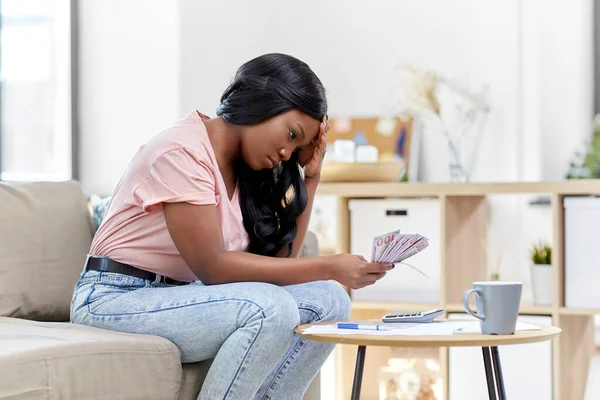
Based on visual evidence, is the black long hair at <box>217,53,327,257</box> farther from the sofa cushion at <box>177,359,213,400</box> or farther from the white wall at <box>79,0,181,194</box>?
the white wall at <box>79,0,181,194</box>

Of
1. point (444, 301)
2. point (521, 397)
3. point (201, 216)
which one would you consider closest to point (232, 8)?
point (444, 301)

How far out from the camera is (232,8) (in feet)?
13.2

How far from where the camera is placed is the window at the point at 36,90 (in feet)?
12.3

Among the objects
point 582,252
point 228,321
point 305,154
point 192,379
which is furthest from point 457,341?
point 582,252

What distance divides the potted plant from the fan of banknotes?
135 cm

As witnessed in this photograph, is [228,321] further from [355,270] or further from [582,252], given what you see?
[582,252]

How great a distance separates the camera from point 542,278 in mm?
2961

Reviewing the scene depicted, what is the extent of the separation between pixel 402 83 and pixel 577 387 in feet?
4.10

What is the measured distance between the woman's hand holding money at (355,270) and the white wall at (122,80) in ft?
6.92

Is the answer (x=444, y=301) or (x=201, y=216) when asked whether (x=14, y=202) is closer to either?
(x=201, y=216)

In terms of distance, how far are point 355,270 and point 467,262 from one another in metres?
1.36

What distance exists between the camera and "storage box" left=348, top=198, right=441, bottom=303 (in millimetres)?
3023

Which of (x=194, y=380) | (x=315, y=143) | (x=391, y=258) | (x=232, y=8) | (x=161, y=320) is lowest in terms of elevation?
(x=194, y=380)

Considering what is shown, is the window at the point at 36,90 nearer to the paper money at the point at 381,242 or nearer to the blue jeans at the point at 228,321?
the blue jeans at the point at 228,321
